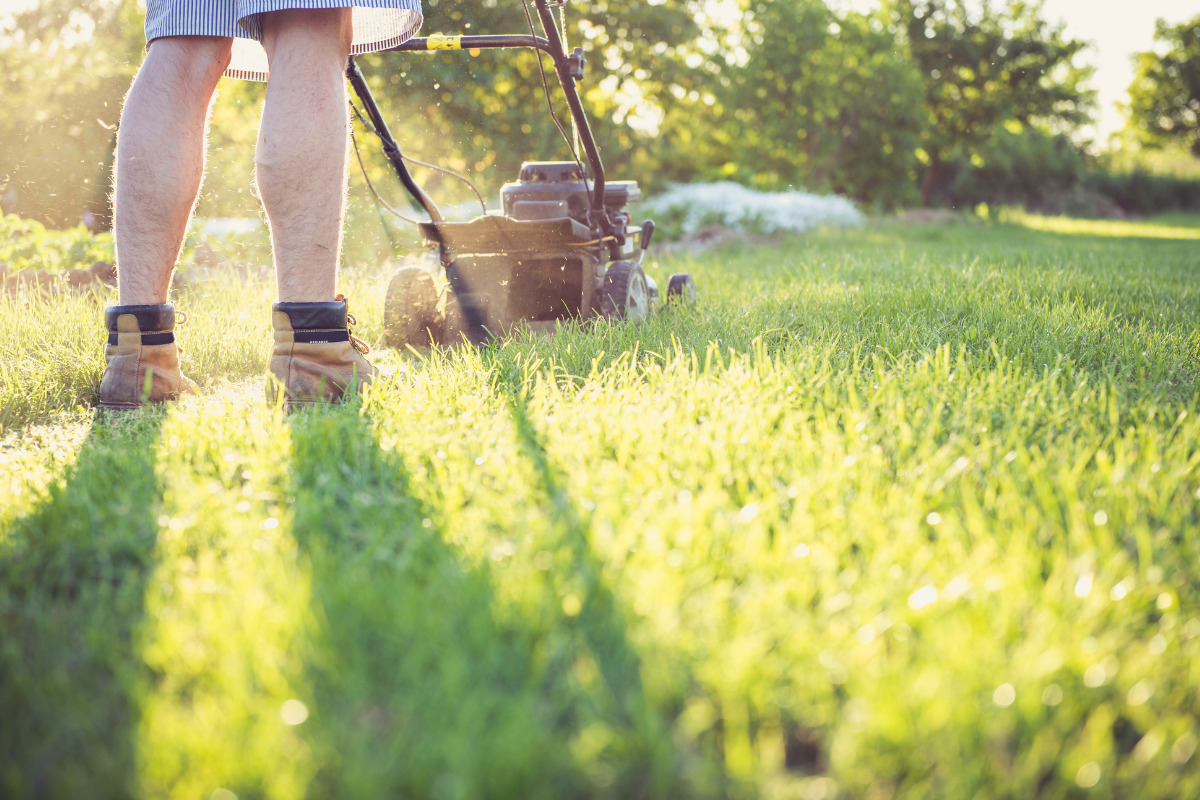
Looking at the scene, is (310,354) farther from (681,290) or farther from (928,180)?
(928,180)

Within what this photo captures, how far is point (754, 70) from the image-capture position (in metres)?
13.6

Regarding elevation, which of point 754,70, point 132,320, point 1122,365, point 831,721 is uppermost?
point 754,70

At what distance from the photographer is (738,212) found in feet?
27.9

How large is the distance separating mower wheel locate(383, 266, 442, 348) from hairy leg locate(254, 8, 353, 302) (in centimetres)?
83

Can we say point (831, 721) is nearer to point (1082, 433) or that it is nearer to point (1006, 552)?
point (1006, 552)

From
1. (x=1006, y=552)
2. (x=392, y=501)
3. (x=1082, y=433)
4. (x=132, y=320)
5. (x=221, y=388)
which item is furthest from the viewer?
(x=221, y=388)

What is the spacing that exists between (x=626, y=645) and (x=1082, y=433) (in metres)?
1.12

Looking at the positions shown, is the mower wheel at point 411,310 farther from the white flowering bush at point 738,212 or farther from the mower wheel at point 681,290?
the white flowering bush at point 738,212

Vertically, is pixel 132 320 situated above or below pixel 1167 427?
above

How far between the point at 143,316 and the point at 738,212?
725cm

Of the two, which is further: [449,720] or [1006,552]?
[1006,552]

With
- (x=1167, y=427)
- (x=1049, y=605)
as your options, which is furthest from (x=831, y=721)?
(x=1167, y=427)

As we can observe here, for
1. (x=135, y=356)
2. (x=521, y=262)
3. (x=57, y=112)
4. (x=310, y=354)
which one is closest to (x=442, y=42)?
(x=521, y=262)

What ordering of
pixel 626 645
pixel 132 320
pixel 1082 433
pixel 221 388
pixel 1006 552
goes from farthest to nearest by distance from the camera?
pixel 221 388, pixel 132 320, pixel 1082 433, pixel 1006 552, pixel 626 645
